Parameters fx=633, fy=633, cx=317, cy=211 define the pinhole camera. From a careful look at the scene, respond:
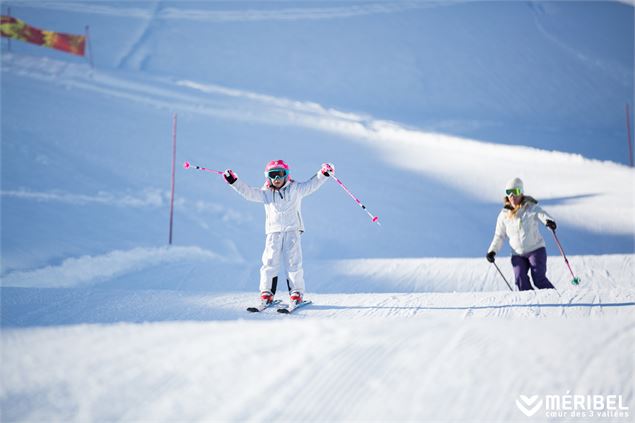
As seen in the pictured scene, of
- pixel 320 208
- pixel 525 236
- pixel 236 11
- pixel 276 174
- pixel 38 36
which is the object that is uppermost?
pixel 236 11

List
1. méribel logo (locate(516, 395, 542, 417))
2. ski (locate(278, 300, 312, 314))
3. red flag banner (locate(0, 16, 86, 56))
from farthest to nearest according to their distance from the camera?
red flag banner (locate(0, 16, 86, 56)) < ski (locate(278, 300, 312, 314)) < méribel logo (locate(516, 395, 542, 417))

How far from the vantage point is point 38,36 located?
18938mm

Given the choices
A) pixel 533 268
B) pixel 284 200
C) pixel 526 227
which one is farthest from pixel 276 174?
pixel 533 268

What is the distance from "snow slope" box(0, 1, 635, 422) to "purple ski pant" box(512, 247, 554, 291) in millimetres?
495

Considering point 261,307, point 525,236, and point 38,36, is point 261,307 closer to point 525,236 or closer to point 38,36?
point 525,236

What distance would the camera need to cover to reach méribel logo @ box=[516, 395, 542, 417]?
318cm

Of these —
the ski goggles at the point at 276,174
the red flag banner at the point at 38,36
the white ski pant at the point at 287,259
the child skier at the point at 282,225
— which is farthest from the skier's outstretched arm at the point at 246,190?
the red flag banner at the point at 38,36

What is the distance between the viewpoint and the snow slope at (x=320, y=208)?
3438 mm

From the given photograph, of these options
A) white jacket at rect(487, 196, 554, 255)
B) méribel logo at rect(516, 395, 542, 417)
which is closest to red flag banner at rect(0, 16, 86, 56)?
white jacket at rect(487, 196, 554, 255)

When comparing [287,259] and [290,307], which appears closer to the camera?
[290,307]

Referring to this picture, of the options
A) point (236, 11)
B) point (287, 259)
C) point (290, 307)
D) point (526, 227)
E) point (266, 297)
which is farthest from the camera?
point (236, 11)

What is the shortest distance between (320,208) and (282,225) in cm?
637

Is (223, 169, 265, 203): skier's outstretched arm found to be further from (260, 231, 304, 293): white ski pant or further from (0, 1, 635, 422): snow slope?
(0, 1, 635, 422): snow slope

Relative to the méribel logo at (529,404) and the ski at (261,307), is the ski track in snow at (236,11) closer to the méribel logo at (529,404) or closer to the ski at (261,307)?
the ski at (261,307)
